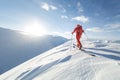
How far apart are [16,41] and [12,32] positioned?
42.3 feet

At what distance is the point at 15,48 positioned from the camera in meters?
96.0

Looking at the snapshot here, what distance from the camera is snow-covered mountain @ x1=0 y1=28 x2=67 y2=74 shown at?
8575 cm

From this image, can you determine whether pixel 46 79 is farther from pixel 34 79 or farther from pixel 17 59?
pixel 17 59

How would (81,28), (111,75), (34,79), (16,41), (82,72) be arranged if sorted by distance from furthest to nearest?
(16,41), (81,28), (34,79), (82,72), (111,75)

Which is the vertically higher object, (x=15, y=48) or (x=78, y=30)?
(x=78, y=30)

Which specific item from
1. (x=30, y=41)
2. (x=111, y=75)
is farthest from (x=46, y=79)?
(x=30, y=41)

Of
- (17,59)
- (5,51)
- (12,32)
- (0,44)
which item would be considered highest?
(12,32)

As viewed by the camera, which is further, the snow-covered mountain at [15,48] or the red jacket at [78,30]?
the snow-covered mountain at [15,48]

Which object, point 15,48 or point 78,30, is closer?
point 78,30

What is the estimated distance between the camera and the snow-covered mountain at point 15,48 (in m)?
85.8

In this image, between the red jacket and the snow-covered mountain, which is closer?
the red jacket

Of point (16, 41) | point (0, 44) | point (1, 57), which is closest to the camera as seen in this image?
point (1, 57)

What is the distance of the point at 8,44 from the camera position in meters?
Answer: 96.0

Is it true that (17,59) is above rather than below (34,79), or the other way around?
below
